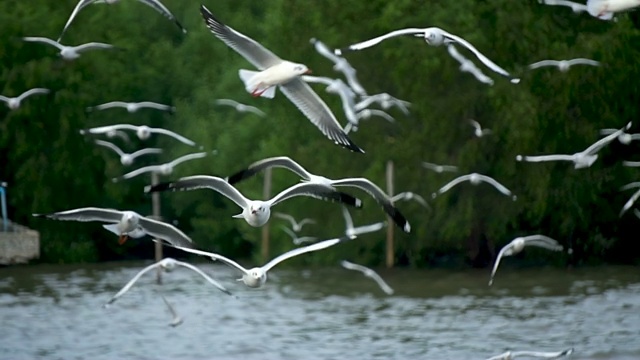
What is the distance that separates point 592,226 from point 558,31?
357 centimetres

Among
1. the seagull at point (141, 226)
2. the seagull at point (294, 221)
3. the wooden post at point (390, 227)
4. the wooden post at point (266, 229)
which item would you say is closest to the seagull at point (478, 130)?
the wooden post at point (390, 227)

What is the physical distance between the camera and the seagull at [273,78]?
1909 cm

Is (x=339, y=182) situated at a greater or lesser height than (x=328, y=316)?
greater

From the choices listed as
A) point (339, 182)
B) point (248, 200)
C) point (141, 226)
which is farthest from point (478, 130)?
point (248, 200)

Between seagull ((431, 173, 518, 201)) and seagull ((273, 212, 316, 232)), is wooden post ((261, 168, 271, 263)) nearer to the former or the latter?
seagull ((273, 212, 316, 232))

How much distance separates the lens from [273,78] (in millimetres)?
19219

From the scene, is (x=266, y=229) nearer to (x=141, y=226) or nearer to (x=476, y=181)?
(x=476, y=181)

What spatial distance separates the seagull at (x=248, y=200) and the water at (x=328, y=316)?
6.12 m

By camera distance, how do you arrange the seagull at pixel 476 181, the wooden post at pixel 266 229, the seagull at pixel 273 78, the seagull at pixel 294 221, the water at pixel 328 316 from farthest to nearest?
the wooden post at pixel 266 229, the seagull at pixel 294 221, the seagull at pixel 476 181, the water at pixel 328 316, the seagull at pixel 273 78

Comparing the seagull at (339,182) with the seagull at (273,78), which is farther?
the seagull at (339,182)

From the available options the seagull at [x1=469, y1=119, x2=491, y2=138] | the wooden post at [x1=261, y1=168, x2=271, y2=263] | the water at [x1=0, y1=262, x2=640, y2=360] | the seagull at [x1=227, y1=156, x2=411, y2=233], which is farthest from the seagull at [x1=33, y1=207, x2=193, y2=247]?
the wooden post at [x1=261, y1=168, x2=271, y2=263]

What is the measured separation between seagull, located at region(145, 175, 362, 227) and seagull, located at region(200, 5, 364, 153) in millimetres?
578

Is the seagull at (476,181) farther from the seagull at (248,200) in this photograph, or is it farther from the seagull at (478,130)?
the seagull at (248,200)

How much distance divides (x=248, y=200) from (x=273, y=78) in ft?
3.95
